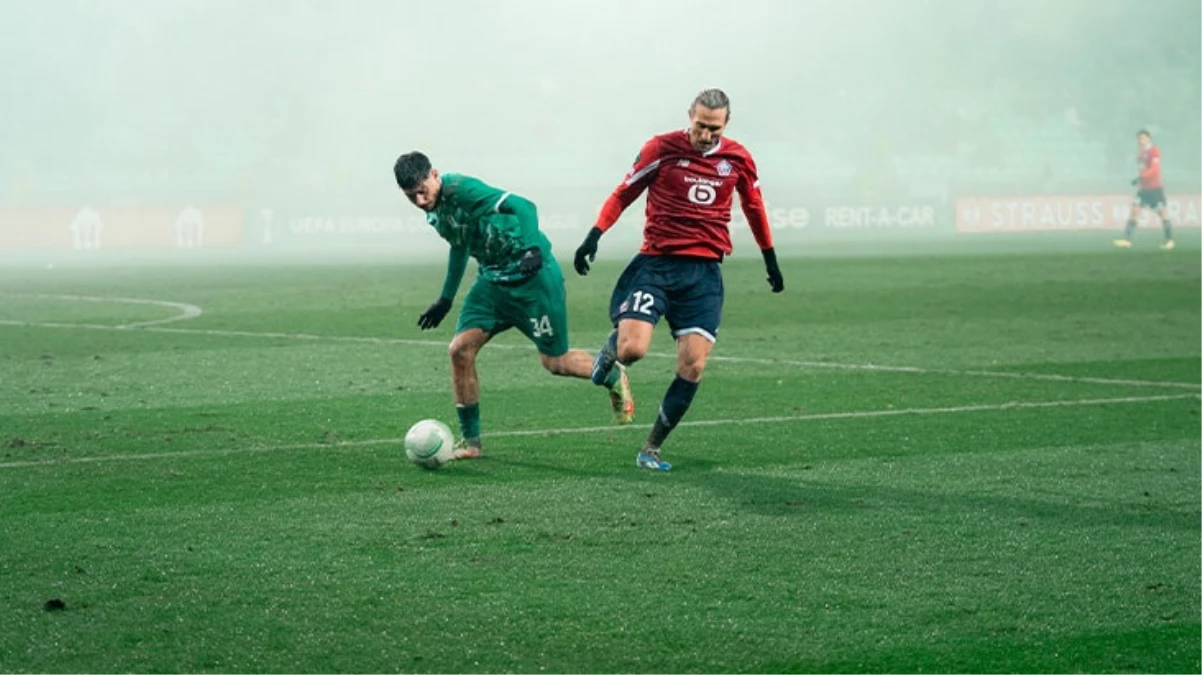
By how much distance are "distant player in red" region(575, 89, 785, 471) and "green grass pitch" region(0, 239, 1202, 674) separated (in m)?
0.59

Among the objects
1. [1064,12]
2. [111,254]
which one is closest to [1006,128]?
[1064,12]

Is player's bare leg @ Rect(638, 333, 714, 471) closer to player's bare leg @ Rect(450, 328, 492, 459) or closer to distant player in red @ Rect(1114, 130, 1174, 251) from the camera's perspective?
player's bare leg @ Rect(450, 328, 492, 459)

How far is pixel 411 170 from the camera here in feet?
25.6

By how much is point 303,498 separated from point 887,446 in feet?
9.62

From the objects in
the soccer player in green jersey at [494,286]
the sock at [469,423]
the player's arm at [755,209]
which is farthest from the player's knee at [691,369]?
the sock at [469,423]

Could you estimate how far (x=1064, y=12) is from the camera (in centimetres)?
5328

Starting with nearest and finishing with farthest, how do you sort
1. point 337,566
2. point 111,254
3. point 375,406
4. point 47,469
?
point 337,566 → point 47,469 → point 375,406 → point 111,254

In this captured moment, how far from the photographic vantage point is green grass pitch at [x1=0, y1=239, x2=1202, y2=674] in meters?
4.72

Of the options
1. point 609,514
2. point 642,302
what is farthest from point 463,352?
point 609,514

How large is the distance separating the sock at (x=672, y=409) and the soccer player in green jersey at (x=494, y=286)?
28.0 inches

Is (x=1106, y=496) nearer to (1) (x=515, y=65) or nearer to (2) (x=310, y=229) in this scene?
(2) (x=310, y=229)

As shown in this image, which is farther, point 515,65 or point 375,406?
point 515,65

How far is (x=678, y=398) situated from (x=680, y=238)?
2.63 feet

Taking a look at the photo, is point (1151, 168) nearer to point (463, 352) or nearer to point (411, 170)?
point (463, 352)
